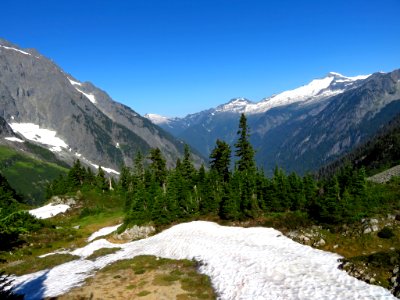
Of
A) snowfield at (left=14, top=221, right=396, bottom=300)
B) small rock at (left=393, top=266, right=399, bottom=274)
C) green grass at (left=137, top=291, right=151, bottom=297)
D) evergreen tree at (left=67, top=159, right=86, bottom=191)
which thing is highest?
evergreen tree at (left=67, top=159, right=86, bottom=191)

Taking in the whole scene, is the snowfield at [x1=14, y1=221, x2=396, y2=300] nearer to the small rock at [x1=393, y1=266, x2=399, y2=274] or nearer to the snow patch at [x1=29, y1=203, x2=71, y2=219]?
the small rock at [x1=393, y1=266, x2=399, y2=274]

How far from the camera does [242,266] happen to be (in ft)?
98.0

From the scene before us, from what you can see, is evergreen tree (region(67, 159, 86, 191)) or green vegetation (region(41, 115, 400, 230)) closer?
green vegetation (region(41, 115, 400, 230))

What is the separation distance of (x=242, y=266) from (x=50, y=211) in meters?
74.4

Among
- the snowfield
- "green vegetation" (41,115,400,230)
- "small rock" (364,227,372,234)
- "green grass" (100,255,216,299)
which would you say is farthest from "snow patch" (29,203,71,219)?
"small rock" (364,227,372,234)

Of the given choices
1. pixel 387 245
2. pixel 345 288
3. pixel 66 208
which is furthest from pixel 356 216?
pixel 66 208

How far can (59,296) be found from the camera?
28.1 metres

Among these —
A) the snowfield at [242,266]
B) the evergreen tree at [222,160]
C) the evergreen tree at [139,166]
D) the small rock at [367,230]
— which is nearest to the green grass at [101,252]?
the snowfield at [242,266]

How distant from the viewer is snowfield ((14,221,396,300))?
24.2 meters

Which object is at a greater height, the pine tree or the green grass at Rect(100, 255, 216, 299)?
the pine tree

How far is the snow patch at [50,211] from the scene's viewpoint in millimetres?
88188

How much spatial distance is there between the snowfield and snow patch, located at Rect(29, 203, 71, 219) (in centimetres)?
4696

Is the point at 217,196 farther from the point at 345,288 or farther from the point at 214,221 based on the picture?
the point at 345,288

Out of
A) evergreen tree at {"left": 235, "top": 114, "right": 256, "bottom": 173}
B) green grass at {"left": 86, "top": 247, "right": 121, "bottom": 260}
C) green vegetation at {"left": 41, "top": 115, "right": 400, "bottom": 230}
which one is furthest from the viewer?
evergreen tree at {"left": 235, "top": 114, "right": 256, "bottom": 173}
